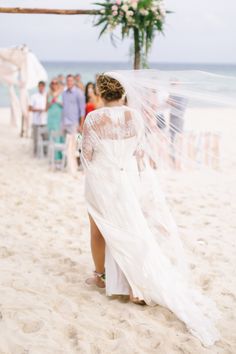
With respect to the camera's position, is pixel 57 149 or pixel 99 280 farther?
pixel 57 149

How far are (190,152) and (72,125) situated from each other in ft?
14.8

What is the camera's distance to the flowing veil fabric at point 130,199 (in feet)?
12.7

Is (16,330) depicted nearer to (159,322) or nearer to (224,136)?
(159,322)

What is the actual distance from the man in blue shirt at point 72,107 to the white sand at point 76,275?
4.41 feet

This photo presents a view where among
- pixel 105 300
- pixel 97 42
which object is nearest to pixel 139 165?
pixel 105 300

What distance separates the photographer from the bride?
3.86 m

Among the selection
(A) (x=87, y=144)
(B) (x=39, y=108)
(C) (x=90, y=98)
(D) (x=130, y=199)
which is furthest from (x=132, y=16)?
(B) (x=39, y=108)

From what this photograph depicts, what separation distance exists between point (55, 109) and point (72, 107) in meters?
0.73

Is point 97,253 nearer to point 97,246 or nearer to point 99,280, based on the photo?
point 97,246

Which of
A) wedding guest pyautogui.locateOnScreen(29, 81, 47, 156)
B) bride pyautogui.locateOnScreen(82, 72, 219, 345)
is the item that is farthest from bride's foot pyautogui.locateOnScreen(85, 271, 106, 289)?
wedding guest pyautogui.locateOnScreen(29, 81, 47, 156)

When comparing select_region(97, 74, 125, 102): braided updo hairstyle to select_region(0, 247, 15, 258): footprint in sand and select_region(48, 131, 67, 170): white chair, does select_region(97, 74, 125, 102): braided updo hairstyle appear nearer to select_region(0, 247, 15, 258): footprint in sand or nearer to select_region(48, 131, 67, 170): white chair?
select_region(0, 247, 15, 258): footprint in sand

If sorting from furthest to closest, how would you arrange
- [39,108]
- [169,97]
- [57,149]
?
[39,108], [57,149], [169,97]

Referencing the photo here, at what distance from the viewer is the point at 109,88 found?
385 centimetres

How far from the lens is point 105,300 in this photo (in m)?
4.07
